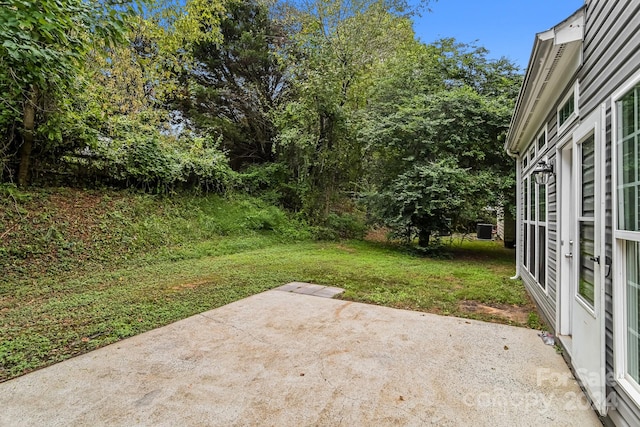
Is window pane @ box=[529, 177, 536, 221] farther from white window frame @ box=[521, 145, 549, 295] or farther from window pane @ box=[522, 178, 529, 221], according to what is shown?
window pane @ box=[522, 178, 529, 221]

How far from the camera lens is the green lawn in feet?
9.62

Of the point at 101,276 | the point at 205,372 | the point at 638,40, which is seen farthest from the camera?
the point at 101,276

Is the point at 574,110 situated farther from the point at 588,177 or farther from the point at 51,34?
the point at 51,34

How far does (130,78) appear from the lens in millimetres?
8188

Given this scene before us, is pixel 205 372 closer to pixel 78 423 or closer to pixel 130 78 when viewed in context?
pixel 78 423

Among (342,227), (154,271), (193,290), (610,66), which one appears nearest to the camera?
(610,66)

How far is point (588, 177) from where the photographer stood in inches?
86.8

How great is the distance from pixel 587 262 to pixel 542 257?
1.86 metres

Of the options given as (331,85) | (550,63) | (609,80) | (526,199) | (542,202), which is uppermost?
(331,85)

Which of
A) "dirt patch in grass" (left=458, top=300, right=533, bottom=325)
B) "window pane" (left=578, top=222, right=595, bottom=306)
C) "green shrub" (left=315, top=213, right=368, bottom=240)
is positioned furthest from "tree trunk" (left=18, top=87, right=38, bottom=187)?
"window pane" (left=578, top=222, right=595, bottom=306)

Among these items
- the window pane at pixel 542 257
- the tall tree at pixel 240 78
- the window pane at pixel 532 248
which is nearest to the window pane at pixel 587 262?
the window pane at pixel 542 257

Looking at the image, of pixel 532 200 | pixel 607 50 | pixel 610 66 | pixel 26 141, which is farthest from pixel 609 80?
pixel 26 141

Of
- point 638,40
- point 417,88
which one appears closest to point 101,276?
point 638,40

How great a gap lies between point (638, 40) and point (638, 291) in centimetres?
113
